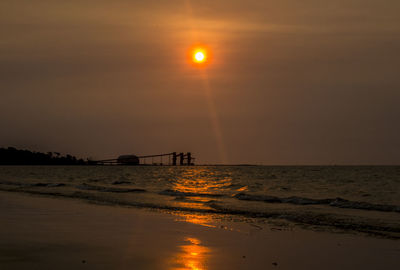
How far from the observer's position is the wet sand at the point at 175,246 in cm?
945

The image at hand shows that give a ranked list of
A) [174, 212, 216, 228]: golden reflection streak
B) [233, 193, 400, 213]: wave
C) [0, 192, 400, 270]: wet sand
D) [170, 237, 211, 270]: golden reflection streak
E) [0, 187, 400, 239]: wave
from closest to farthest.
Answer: [170, 237, 211, 270]: golden reflection streak → [0, 192, 400, 270]: wet sand → [0, 187, 400, 239]: wave → [174, 212, 216, 228]: golden reflection streak → [233, 193, 400, 213]: wave

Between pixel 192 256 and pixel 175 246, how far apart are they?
52.0 inches

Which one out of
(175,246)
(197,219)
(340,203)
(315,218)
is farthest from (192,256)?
(340,203)

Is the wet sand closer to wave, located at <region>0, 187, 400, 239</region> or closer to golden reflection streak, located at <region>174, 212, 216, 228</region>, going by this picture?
golden reflection streak, located at <region>174, 212, 216, 228</region>

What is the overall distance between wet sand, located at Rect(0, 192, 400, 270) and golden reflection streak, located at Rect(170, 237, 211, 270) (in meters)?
0.02

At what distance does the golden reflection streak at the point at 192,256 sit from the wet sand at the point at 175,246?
0.02 m

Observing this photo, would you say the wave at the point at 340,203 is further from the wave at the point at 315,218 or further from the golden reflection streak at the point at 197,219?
the golden reflection streak at the point at 197,219

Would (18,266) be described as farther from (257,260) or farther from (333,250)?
(333,250)

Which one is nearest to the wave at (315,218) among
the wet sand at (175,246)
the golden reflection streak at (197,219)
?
the golden reflection streak at (197,219)

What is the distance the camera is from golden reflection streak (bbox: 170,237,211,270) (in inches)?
→ 359

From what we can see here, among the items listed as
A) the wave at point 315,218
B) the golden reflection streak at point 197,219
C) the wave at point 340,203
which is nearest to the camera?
the wave at point 315,218

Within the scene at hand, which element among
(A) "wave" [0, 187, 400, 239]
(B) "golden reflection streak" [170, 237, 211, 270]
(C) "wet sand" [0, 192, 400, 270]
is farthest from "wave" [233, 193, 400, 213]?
(B) "golden reflection streak" [170, 237, 211, 270]

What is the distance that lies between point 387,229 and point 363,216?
4.17m

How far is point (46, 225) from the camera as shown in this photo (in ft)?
47.4
